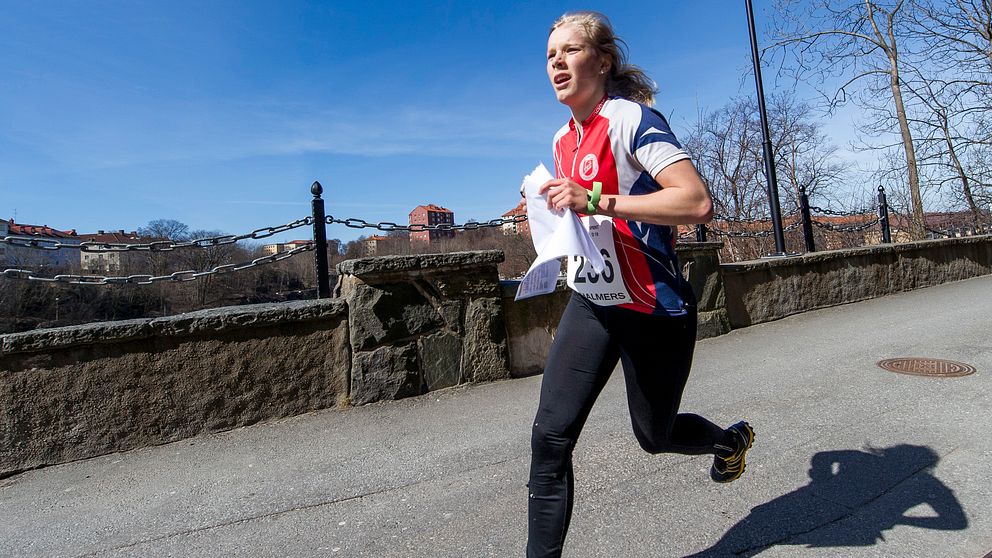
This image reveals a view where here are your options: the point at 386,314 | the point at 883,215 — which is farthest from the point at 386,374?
the point at 883,215

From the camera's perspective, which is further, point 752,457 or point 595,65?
point 752,457

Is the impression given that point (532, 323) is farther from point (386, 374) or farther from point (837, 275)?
point (837, 275)

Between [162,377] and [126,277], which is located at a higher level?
[126,277]

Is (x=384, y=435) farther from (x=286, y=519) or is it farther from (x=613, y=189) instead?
(x=613, y=189)

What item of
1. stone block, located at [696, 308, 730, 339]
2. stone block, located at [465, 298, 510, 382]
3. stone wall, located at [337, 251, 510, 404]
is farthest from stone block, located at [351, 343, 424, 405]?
stone block, located at [696, 308, 730, 339]

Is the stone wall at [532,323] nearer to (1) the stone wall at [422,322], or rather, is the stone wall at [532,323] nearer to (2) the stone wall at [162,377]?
(1) the stone wall at [422,322]

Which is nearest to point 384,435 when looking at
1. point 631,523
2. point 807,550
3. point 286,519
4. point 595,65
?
point 286,519

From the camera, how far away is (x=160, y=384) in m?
3.58

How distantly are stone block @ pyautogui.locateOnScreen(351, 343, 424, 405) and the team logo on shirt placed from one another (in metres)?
2.68

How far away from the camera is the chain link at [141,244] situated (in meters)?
4.11

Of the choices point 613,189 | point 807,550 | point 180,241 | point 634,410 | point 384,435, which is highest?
point 180,241

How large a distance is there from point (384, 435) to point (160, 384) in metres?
1.39

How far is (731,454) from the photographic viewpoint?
2.28 meters

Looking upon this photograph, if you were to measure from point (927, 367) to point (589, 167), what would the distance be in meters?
4.20
